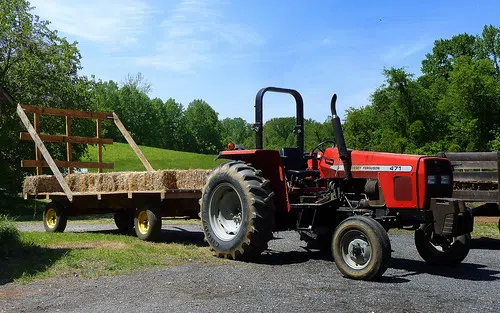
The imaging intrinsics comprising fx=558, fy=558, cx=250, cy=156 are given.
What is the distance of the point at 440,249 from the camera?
25.2ft

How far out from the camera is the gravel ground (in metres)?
5.24

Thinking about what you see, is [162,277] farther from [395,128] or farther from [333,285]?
[395,128]

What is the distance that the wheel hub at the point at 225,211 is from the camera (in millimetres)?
8312

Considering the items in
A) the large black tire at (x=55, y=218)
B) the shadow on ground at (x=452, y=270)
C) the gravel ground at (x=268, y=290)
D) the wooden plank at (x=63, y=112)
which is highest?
the wooden plank at (x=63, y=112)

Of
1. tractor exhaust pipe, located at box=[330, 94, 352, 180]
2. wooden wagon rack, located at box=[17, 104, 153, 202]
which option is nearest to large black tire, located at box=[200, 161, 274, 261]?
tractor exhaust pipe, located at box=[330, 94, 352, 180]

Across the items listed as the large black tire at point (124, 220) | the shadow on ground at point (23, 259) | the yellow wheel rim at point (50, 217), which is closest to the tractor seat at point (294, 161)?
the shadow on ground at point (23, 259)

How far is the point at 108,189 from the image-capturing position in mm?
10781

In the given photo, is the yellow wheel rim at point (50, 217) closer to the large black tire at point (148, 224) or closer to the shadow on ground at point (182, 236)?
the shadow on ground at point (182, 236)

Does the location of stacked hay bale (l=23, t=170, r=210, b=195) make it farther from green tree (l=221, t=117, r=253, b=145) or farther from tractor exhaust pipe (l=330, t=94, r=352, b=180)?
green tree (l=221, t=117, r=253, b=145)

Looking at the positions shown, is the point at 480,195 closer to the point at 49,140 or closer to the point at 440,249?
the point at 440,249

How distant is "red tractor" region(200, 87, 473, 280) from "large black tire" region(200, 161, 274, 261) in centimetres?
1

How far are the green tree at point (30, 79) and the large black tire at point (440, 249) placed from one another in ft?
60.5

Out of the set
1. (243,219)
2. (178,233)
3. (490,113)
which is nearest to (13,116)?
(178,233)

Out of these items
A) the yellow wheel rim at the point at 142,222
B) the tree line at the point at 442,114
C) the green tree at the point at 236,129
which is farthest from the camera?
the green tree at the point at 236,129
